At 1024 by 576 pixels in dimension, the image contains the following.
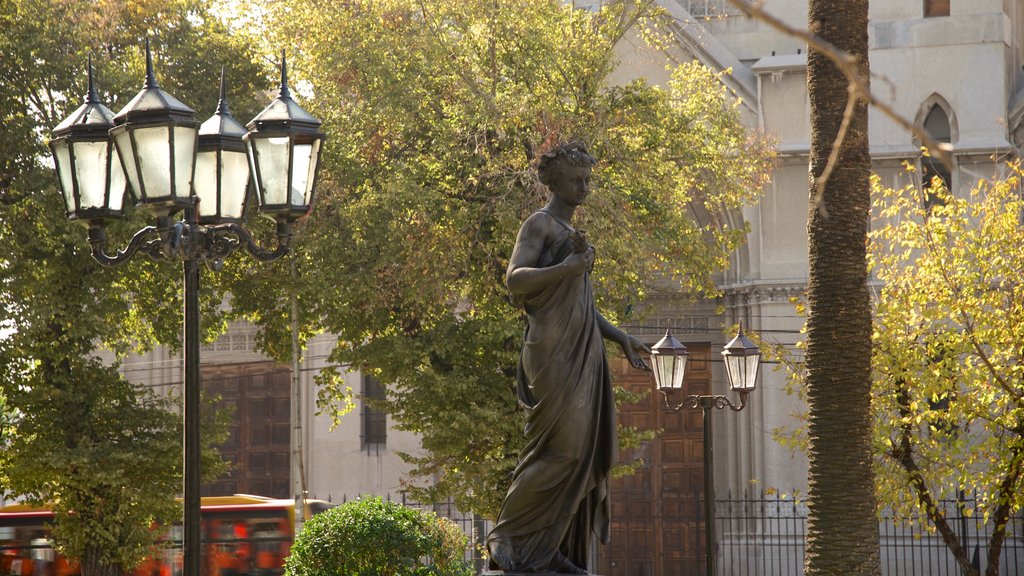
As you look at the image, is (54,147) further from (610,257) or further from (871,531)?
(610,257)

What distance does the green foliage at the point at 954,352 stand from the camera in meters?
16.8

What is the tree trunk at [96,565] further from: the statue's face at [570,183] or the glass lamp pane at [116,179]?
the statue's face at [570,183]

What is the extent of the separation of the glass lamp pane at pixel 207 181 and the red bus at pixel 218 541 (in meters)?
18.2

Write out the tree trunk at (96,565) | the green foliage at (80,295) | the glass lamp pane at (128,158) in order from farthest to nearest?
1. the tree trunk at (96,565)
2. the green foliage at (80,295)
3. the glass lamp pane at (128,158)

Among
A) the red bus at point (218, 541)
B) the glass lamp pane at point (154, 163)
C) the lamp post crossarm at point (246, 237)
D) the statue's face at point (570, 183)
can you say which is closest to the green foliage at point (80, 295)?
the red bus at point (218, 541)

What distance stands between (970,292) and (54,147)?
40.3ft

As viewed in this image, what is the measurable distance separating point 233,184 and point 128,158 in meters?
0.76

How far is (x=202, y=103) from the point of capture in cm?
2136

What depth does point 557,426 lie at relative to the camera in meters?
6.49

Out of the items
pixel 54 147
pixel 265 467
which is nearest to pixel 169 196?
pixel 54 147

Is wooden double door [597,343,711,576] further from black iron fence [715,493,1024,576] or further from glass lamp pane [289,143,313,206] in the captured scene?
glass lamp pane [289,143,313,206]

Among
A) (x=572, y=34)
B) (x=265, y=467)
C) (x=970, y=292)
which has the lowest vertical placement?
(x=265, y=467)

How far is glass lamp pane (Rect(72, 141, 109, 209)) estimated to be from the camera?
316 inches

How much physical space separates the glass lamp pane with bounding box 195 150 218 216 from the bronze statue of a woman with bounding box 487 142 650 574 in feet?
8.20
